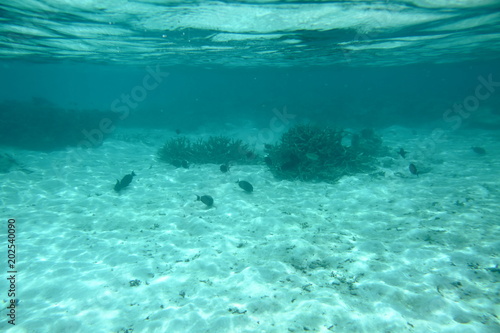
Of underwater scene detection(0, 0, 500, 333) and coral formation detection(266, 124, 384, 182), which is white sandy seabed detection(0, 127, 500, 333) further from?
coral formation detection(266, 124, 384, 182)

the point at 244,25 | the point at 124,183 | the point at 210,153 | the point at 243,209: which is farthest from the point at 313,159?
the point at 124,183

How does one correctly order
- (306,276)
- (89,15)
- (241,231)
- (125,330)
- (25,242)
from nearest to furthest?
(125,330)
(306,276)
(25,242)
(241,231)
(89,15)

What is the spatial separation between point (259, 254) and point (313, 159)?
6.08 m

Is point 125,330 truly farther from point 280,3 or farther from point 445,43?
point 445,43

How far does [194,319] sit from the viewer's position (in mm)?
4477

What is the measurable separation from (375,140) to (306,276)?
45.7ft

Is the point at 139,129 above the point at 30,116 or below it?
below

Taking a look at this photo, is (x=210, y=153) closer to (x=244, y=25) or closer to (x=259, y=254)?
(x=244, y=25)

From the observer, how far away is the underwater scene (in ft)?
15.4

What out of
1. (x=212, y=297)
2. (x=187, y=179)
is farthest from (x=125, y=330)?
(x=187, y=179)

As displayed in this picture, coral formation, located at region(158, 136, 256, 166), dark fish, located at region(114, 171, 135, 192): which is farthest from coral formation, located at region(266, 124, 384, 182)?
dark fish, located at region(114, 171, 135, 192)

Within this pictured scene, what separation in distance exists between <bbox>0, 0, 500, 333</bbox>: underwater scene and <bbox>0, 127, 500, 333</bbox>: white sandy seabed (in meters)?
0.04

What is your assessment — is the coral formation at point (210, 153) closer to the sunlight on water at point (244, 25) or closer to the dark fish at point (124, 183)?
the dark fish at point (124, 183)

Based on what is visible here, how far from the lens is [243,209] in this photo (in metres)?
9.12
